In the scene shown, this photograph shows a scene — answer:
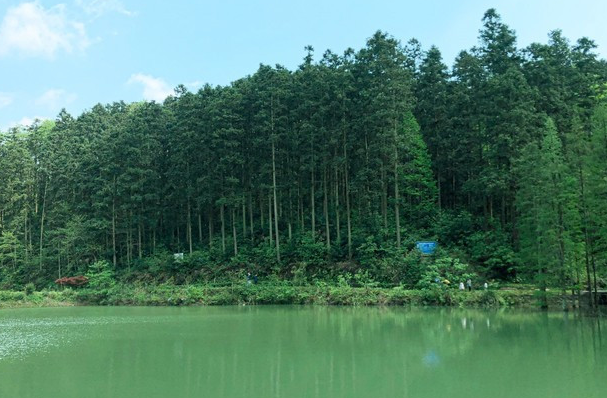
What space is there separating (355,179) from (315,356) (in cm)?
1843

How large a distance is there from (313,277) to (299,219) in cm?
669

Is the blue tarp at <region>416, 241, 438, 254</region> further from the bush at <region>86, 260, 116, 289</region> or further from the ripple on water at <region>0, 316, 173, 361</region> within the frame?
the bush at <region>86, 260, 116, 289</region>

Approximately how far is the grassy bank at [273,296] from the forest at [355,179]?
135 centimetres

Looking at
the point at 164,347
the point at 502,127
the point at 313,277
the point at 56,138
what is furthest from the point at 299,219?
the point at 56,138

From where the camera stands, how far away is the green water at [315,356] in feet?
33.3

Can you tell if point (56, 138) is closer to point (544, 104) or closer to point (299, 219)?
point (299, 219)

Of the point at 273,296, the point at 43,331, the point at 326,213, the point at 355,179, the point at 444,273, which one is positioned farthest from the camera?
the point at 326,213

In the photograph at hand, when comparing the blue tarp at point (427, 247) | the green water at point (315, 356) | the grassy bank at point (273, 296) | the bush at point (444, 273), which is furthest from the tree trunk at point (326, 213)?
the green water at point (315, 356)

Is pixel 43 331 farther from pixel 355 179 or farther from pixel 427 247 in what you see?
pixel 427 247

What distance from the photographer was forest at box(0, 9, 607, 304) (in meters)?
24.2

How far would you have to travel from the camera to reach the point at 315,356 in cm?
1360

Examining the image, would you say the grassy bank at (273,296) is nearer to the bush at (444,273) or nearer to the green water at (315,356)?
the bush at (444,273)

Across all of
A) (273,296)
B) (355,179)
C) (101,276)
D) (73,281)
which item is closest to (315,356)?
(273,296)

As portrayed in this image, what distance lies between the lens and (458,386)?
9961 millimetres
